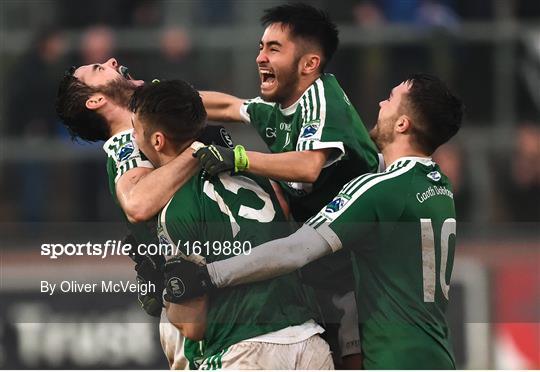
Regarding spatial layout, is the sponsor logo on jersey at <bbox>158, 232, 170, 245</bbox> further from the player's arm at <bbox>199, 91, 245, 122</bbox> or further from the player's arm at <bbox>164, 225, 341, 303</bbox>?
the player's arm at <bbox>199, 91, 245, 122</bbox>

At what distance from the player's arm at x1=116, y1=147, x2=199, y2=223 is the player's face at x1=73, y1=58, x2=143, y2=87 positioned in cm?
56

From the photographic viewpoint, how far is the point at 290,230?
17.1 ft

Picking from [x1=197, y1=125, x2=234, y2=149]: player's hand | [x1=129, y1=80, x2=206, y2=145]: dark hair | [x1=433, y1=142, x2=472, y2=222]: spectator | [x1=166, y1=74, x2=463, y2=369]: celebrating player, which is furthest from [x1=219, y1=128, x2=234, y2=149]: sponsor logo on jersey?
[x1=433, y1=142, x2=472, y2=222]: spectator

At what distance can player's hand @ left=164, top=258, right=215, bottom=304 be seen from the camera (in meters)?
5.00

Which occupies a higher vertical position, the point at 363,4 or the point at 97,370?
the point at 363,4

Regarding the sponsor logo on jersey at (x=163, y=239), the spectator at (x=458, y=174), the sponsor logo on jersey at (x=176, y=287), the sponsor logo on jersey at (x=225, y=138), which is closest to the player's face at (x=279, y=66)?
the sponsor logo on jersey at (x=225, y=138)

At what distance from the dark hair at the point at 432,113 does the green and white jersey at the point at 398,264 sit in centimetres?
12

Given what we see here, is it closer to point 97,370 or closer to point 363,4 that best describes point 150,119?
point 97,370

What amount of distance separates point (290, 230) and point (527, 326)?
3.69 meters

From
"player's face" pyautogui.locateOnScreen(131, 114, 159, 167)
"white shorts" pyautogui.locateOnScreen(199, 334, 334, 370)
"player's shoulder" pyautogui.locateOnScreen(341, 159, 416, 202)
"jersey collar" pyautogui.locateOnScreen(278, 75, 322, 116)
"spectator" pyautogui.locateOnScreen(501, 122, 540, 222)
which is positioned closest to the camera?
"white shorts" pyautogui.locateOnScreen(199, 334, 334, 370)

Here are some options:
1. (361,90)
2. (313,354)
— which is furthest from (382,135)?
(361,90)

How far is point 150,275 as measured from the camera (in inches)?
211

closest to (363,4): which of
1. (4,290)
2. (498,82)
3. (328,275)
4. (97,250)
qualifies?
(498,82)

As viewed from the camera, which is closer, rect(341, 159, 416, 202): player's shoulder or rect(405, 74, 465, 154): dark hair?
rect(341, 159, 416, 202): player's shoulder
